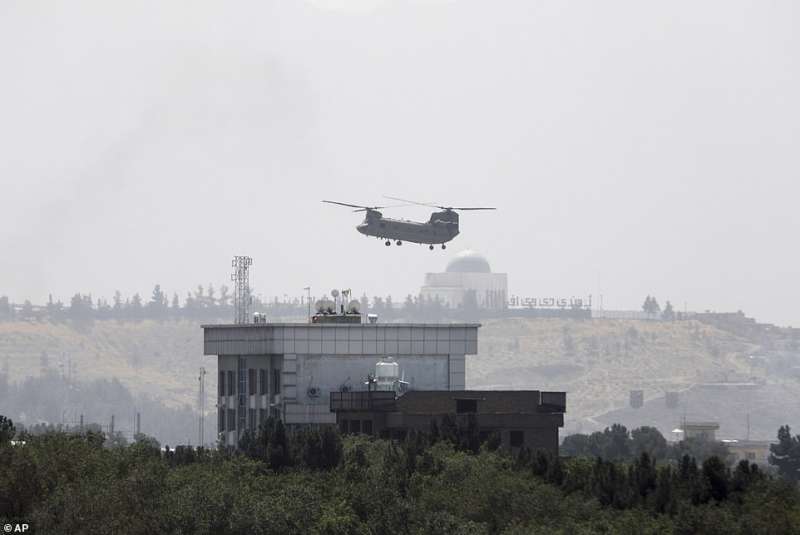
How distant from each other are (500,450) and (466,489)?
2278 centimetres

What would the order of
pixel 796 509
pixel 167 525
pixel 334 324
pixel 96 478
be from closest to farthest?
pixel 796 509
pixel 167 525
pixel 96 478
pixel 334 324

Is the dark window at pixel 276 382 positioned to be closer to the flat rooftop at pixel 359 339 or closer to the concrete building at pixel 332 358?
the concrete building at pixel 332 358

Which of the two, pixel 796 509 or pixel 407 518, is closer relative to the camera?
pixel 796 509

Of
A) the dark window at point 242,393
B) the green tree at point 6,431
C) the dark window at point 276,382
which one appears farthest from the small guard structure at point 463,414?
the green tree at point 6,431

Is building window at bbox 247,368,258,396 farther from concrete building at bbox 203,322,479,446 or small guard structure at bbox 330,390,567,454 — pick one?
small guard structure at bbox 330,390,567,454

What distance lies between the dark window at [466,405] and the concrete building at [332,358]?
13404mm

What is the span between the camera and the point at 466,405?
171625 mm

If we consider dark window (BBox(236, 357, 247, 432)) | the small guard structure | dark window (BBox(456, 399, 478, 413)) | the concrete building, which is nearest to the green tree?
the small guard structure

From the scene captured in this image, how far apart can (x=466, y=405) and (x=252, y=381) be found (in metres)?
28.3

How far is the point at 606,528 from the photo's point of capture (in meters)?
111

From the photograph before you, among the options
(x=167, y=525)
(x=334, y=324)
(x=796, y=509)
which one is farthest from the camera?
(x=334, y=324)

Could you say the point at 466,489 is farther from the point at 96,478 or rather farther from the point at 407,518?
the point at 96,478

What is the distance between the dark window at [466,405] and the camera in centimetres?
17100

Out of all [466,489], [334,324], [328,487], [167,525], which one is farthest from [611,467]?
[334,324]
